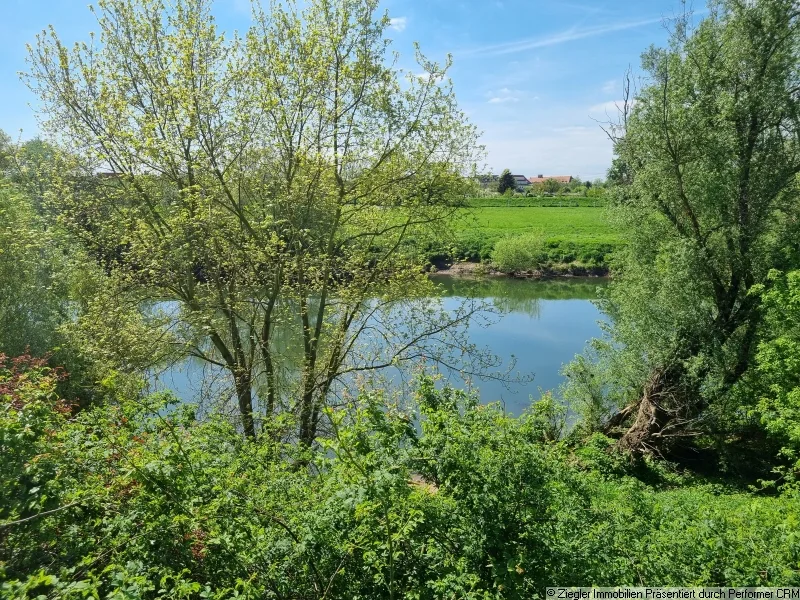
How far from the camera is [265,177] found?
10.2 metres

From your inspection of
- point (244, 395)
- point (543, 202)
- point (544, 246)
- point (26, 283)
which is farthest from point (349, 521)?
point (543, 202)

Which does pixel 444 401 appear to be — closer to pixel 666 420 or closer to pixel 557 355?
pixel 666 420

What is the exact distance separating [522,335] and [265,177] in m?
18.7

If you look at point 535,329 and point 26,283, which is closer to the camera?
point 26,283

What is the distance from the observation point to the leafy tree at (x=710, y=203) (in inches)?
494

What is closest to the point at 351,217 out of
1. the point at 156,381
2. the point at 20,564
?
the point at 156,381

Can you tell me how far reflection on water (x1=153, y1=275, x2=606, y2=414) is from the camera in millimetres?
11703

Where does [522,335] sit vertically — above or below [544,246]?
below

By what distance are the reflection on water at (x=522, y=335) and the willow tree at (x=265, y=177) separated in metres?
1.35

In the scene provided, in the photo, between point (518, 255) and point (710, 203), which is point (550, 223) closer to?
point (518, 255)

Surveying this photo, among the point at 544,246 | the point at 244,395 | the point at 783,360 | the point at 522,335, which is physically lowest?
the point at 522,335

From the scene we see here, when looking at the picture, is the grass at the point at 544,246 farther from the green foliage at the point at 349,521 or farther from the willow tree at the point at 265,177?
the green foliage at the point at 349,521

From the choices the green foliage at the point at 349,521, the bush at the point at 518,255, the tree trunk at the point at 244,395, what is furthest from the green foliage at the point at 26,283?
the bush at the point at 518,255

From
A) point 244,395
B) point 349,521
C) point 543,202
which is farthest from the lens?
point 543,202
